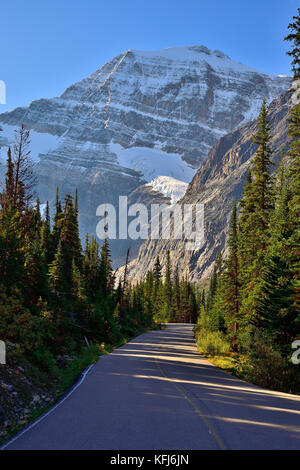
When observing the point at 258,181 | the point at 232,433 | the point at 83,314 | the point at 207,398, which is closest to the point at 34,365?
the point at 207,398

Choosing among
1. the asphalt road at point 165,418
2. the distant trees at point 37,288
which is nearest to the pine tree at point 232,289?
the distant trees at point 37,288

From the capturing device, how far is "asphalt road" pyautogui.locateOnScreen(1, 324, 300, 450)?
778 cm

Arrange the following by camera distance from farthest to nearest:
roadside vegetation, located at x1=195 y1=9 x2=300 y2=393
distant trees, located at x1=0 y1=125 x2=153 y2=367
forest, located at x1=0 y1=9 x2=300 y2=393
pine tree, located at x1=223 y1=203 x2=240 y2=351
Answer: pine tree, located at x1=223 y1=203 x2=240 y2=351 < roadside vegetation, located at x1=195 y1=9 x2=300 y2=393 < forest, located at x1=0 y1=9 x2=300 y2=393 < distant trees, located at x1=0 y1=125 x2=153 y2=367

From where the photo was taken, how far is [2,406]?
10156 millimetres

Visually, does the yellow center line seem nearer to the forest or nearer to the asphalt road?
the asphalt road

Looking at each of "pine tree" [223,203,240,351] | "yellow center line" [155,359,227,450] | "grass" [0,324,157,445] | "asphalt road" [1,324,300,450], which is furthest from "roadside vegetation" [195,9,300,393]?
"grass" [0,324,157,445]

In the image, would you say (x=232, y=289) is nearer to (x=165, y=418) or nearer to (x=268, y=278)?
(x=268, y=278)

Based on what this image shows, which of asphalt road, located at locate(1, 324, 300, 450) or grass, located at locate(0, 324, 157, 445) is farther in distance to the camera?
grass, located at locate(0, 324, 157, 445)

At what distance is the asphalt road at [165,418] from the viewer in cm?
778

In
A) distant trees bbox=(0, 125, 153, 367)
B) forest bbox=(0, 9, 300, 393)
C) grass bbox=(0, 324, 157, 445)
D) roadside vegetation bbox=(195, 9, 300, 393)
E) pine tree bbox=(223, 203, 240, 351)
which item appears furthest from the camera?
pine tree bbox=(223, 203, 240, 351)

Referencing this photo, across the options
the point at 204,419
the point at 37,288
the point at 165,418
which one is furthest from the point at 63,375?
the point at 204,419

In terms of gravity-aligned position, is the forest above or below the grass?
above

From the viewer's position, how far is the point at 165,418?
979 cm
